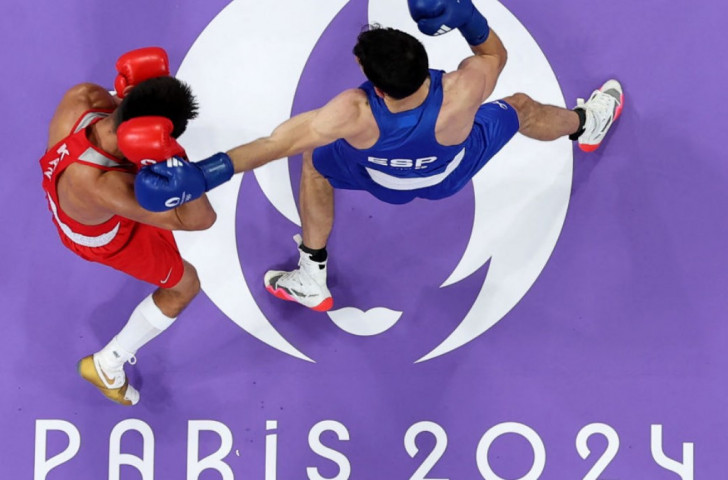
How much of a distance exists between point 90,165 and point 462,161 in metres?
1.52

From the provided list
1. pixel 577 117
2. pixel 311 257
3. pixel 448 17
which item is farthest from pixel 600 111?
pixel 311 257

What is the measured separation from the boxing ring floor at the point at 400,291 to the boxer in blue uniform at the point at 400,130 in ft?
1.25

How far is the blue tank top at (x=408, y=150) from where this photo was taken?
3.29 metres

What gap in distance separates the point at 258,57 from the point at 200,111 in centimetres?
40

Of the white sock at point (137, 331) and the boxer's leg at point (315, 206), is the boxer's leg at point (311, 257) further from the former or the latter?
the white sock at point (137, 331)

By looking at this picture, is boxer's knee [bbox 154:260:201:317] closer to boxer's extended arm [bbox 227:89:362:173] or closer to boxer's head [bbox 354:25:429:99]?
boxer's extended arm [bbox 227:89:362:173]

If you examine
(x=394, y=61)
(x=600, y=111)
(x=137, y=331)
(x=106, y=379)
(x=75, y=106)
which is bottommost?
(x=106, y=379)

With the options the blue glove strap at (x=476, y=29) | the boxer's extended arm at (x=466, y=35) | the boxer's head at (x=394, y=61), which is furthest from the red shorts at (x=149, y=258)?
the blue glove strap at (x=476, y=29)

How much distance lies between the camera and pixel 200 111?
4.38 m

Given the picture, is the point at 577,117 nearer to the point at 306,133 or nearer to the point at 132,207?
the point at 306,133

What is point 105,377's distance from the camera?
4.11m

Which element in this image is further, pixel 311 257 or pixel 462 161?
pixel 311 257

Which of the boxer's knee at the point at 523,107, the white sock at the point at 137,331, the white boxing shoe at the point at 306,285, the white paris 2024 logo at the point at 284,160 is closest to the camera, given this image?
the boxer's knee at the point at 523,107

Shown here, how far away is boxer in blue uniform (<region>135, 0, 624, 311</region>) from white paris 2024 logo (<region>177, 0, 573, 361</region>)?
12.3 inches
